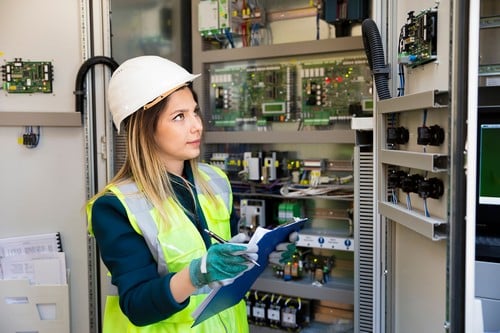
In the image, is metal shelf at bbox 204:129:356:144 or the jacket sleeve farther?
metal shelf at bbox 204:129:356:144

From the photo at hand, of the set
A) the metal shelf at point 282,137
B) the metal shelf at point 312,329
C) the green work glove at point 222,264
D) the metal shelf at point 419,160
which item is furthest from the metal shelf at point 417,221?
the metal shelf at point 312,329

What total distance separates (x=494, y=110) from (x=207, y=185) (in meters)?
0.98

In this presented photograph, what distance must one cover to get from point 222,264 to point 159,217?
276 millimetres

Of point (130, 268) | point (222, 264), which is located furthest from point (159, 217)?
point (222, 264)

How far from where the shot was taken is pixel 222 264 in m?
1.02

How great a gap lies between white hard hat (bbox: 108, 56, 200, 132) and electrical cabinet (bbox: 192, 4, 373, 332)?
46.6 inches

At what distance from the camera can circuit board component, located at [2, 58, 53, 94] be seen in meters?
2.42

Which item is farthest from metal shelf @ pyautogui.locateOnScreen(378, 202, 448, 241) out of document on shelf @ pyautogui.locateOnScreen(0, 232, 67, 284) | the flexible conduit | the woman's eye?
document on shelf @ pyautogui.locateOnScreen(0, 232, 67, 284)

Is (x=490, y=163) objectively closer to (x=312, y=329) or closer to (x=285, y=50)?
(x=285, y=50)

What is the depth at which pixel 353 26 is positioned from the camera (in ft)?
8.13

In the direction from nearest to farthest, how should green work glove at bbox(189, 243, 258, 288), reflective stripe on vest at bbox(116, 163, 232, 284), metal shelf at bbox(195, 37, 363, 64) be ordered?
green work glove at bbox(189, 243, 258, 288), reflective stripe on vest at bbox(116, 163, 232, 284), metal shelf at bbox(195, 37, 363, 64)

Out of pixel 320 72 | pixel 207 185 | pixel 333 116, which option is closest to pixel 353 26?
pixel 320 72

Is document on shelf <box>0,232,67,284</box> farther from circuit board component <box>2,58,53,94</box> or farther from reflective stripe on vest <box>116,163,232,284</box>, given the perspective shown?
reflective stripe on vest <box>116,163,232,284</box>

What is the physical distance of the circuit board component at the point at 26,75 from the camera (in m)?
2.42
